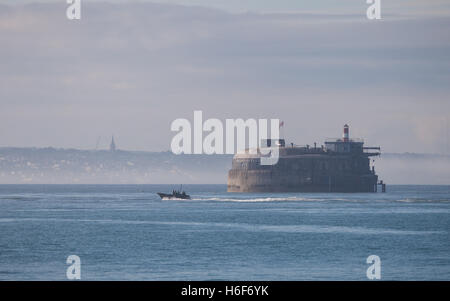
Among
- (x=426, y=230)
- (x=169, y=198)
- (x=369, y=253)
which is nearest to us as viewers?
(x=369, y=253)

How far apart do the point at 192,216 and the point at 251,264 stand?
5410 centimetres

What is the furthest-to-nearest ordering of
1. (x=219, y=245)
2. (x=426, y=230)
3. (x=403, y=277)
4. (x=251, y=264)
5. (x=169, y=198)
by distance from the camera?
(x=169, y=198) < (x=426, y=230) < (x=219, y=245) < (x=251, y=264) < (x=403, y=277)

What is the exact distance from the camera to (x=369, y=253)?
221 ft

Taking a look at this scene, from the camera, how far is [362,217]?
111 m

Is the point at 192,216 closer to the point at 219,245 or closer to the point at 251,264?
the point at 219,245

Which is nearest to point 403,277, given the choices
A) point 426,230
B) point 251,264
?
point 251,264
